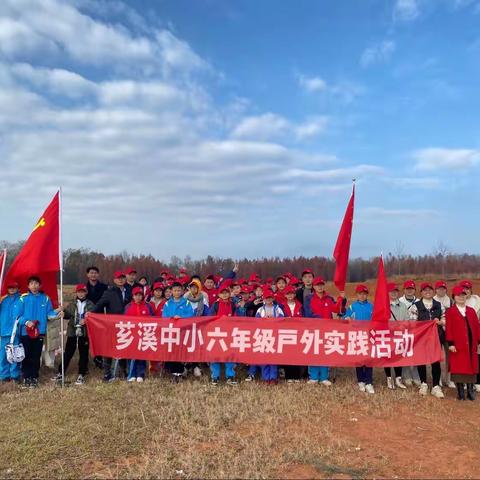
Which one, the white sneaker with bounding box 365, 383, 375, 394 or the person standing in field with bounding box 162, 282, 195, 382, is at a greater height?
the person standing in field with bounding box 162, 282, 195, 382

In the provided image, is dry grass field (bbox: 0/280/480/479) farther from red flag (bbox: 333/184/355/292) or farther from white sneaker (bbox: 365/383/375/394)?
red flag (bbox: 333/184/355/292)

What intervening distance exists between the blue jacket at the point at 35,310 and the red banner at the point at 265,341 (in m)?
0.83

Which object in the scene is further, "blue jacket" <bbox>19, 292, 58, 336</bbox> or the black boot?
"blue jacket" <bbox>19, 292, 58, 336</bbox>

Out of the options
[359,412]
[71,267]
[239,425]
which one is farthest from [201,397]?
[71,267]

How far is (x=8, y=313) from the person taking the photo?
30.1 ft

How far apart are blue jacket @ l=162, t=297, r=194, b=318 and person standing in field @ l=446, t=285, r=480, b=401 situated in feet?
15.1

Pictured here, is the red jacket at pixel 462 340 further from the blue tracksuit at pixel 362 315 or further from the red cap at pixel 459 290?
the blue tracksuit at pixel 362 315

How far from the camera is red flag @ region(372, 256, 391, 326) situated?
331 inches

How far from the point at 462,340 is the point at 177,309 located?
5044 millimetres

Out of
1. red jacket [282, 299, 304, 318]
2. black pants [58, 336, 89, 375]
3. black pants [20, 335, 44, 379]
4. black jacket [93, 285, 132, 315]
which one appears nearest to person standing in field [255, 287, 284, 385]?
red jacket [282, 299, 304, 318]

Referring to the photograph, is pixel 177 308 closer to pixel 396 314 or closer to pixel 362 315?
pixel 362 315

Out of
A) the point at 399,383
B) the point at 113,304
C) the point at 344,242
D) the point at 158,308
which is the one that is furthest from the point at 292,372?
the point at 113,304

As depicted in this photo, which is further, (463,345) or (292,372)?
(292,372)

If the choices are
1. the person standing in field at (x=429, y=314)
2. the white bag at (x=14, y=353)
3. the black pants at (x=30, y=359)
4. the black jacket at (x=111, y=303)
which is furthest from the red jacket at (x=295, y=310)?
the white bag at (x=14, y=353)
